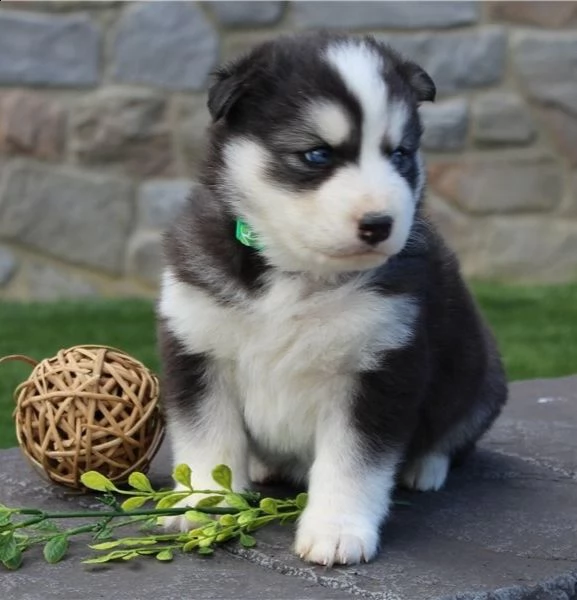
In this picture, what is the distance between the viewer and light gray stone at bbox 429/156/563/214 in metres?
6.62

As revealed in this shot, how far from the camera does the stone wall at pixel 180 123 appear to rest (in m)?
6.32

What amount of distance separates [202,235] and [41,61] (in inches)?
160

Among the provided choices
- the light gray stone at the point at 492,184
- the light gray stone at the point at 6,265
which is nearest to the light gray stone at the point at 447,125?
the light gray stone at the point at 492,184

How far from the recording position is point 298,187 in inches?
91.4

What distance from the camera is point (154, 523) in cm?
254

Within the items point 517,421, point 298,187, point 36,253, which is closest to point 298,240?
point 298,187

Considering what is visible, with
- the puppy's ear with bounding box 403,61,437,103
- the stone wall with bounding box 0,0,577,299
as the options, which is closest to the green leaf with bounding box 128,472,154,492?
the puppy's ear with bounding box 403,61,437,103

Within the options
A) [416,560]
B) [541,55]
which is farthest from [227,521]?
[541,55]

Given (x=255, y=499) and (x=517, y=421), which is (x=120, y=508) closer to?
(x=255, y=499)

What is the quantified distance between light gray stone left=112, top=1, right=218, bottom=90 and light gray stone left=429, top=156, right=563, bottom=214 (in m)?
1.42

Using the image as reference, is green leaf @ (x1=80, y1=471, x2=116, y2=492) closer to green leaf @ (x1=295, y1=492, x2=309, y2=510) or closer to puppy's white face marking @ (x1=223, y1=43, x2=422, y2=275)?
green leaf @ (x1=295, y1=492, x2=309, y2=510)

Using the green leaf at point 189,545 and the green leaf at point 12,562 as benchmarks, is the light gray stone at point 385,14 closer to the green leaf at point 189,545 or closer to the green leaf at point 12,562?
the green leaf at point 189,545

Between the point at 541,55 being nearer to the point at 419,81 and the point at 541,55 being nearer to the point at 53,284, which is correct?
the point at 53,284

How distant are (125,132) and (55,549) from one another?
4267mm
